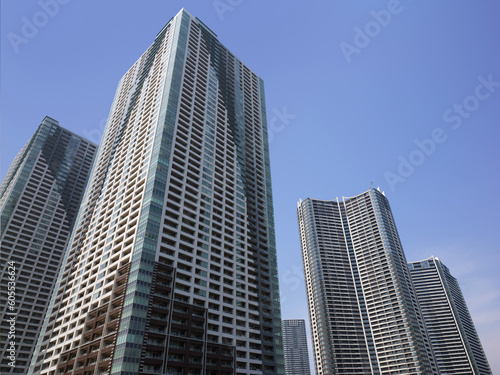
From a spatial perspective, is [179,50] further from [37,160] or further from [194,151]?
[37,160]

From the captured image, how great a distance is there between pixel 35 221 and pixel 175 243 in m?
101

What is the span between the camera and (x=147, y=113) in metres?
122

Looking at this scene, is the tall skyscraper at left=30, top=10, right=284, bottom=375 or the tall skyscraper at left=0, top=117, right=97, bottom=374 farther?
the tall skyscraper at left=0, top=117, right=97, bottom=374

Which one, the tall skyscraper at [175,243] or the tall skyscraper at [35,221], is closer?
the tall skyscraper at [175,243]

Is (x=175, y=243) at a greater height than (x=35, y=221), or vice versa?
(x=35, y=221)

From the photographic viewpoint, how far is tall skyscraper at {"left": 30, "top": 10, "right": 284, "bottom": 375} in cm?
7900

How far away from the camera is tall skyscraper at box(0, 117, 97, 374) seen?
137 metres

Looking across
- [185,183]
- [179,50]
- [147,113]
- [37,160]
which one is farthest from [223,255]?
[37,160]

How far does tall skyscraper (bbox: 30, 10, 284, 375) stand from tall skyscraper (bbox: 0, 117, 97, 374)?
4706cm

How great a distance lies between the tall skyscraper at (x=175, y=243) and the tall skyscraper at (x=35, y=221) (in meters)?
47.1

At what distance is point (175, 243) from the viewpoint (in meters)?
90.9

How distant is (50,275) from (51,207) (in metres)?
32.4

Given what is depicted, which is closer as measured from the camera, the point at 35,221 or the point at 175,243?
the point at 175,243

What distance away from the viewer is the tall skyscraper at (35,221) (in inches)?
5398
